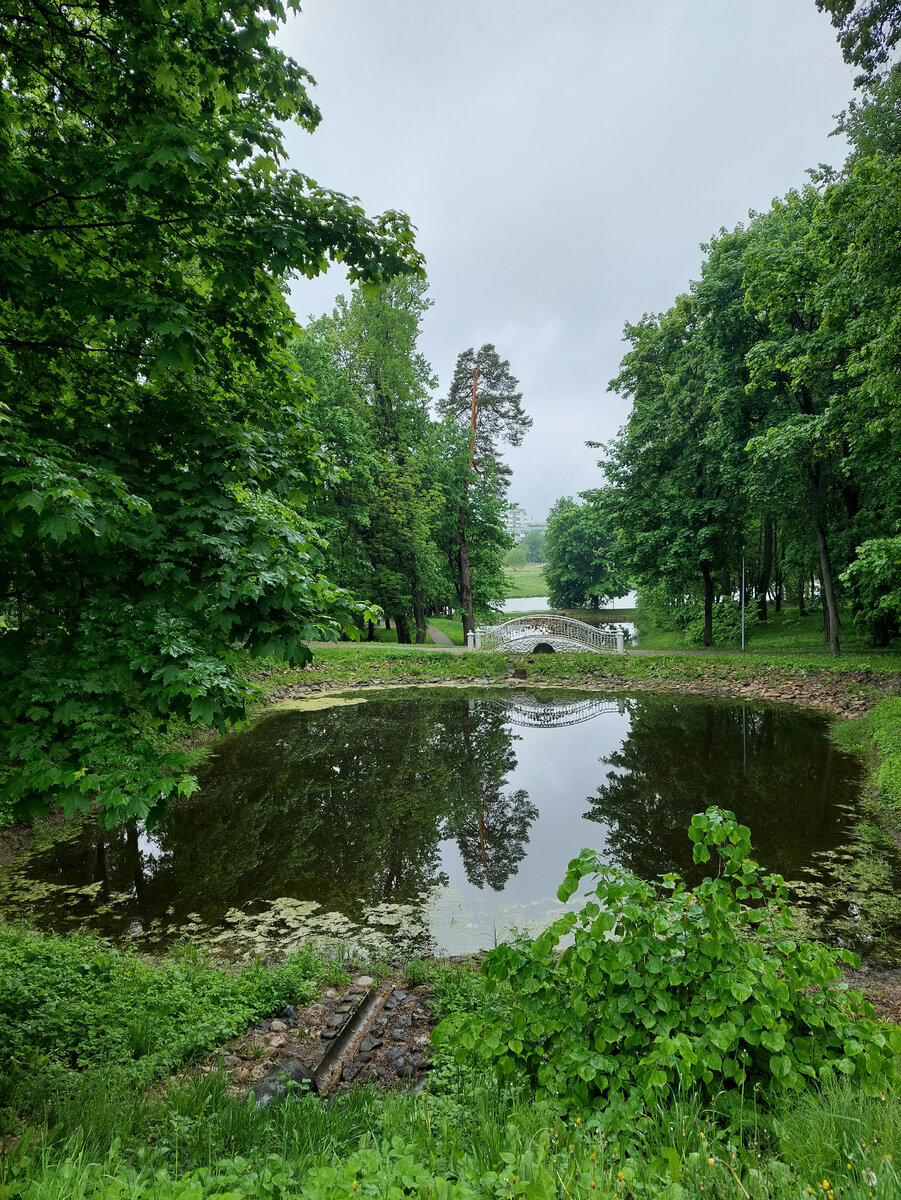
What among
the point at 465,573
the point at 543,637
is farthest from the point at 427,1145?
the point at 465,573

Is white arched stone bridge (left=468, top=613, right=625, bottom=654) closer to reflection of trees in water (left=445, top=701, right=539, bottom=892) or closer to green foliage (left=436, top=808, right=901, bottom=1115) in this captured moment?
reflection of trees in water (left=445, top=701, right=539, bottom=892)

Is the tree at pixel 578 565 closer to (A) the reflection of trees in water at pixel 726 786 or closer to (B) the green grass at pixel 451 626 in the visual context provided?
(B) the green grass at pixel 451 626

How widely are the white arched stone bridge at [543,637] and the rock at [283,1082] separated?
21674 millimetres

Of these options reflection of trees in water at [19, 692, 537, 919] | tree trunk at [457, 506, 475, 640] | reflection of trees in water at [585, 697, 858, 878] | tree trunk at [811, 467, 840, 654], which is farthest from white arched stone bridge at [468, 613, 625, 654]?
reflection of trees in water at [19, 692, 537, 919]

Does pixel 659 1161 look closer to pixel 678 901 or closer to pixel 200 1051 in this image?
pixel 678 901

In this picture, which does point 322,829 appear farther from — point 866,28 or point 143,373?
point 866,28

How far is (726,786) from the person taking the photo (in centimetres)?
976

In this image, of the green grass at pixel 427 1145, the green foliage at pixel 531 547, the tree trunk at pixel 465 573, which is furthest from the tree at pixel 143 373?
the green foliage at pixel 531 547

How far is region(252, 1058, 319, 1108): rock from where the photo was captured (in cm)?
334

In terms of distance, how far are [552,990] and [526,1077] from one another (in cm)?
37

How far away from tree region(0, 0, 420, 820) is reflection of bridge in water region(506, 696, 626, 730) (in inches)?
511

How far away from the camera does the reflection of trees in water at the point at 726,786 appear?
24.4 feet

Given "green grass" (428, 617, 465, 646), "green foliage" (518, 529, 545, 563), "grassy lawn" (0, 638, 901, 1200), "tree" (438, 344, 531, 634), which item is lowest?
"grassy lawn" (0, 638, 901, 1200)

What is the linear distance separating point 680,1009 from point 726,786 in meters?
8.07
